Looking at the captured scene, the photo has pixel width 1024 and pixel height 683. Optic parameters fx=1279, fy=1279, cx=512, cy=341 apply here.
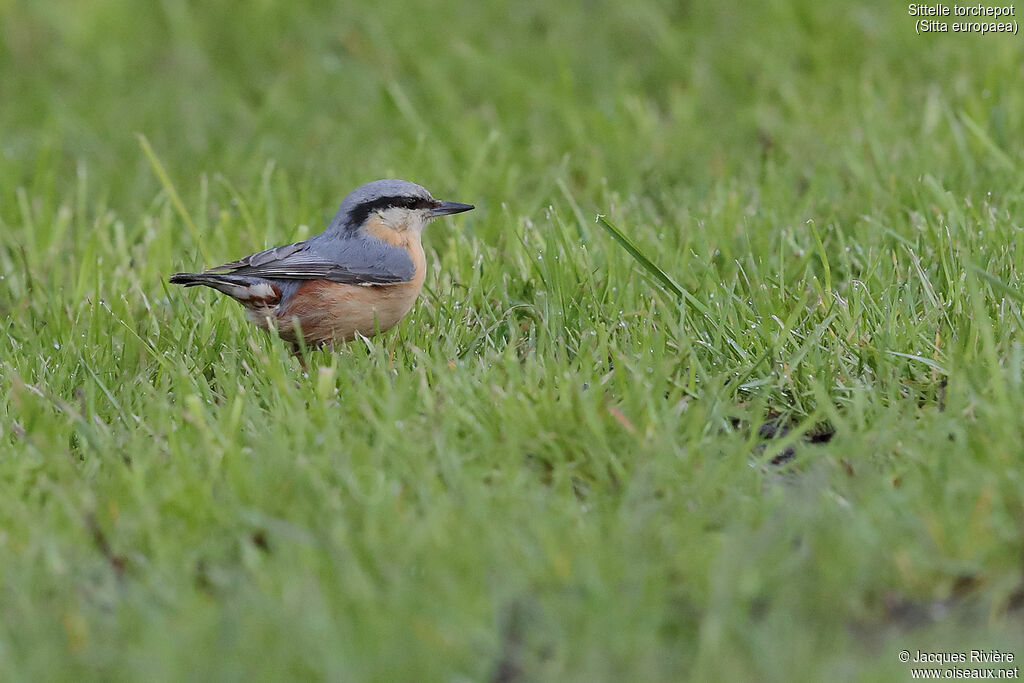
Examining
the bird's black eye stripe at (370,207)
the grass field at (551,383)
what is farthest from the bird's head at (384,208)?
the grass field at (551,383)

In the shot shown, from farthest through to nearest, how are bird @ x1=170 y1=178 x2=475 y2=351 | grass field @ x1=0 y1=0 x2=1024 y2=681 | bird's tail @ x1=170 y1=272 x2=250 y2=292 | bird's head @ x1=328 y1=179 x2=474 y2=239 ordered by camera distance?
bird's head @ x1=328 y1=179 x2=474 y2=239 < bird @ x1=170 y1=178 x2=475 y2=351 < bird's tail @ x1=170 y1=272 x2=250 y2=292 < grass field @ x1=0 y1=0 x2=1024 y2=681

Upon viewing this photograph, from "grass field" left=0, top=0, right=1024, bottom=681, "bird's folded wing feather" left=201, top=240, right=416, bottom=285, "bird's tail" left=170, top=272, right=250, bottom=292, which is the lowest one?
"grass field" left=0, top=0, right=1024, bottom=681

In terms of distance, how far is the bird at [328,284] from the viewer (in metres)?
4.88

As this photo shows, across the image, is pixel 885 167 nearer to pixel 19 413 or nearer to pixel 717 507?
pixel 717 507

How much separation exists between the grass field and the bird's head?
31cm

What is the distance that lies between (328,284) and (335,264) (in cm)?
11

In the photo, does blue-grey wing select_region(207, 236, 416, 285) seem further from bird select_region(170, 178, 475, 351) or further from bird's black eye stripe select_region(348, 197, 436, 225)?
bird's black eye stripe select_region(348, 197, 436, 225)

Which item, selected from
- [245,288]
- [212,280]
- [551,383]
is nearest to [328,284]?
[245,288]

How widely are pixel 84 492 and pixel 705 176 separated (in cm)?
409

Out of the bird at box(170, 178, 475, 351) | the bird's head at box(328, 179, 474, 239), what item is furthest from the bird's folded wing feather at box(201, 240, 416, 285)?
the bird's head at box(328, 179, 474, 239)

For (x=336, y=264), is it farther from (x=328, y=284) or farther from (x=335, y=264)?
(x=328, y=284)

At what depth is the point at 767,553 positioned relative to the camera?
3031mm

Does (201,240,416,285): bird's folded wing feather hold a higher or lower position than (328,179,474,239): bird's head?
lower

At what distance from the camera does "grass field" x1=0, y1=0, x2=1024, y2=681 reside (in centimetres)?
286
